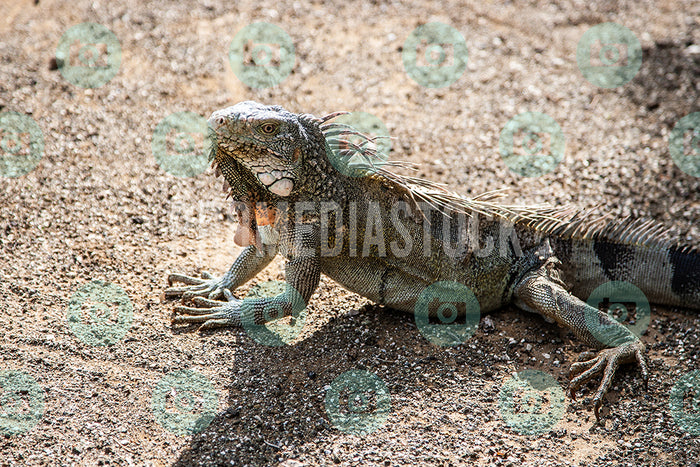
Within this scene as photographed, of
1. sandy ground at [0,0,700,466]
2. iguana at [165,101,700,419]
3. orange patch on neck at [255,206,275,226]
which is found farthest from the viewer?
orange patch on neck at [255,206,275,226]

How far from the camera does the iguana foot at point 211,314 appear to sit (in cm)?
535

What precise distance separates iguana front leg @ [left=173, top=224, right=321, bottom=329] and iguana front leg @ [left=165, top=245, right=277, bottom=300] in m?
0.25

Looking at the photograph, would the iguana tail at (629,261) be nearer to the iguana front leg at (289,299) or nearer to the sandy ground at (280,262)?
the sandy ground at (280,262)

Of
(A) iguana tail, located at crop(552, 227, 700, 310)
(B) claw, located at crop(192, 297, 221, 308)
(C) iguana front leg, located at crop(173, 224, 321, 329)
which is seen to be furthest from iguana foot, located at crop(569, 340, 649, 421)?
(B) claw, located at crop(192, 297, 221, 308)

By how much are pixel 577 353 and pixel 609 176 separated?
107 inches

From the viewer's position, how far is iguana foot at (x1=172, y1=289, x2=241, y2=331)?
17.5ft

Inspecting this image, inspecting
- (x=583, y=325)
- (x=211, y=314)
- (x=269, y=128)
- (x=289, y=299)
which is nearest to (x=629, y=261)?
(x=583, y=325)

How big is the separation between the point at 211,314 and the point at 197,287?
0.43 metres

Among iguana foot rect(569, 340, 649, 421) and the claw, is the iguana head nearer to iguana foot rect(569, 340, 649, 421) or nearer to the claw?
the claw

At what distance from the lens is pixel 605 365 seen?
16.9ft

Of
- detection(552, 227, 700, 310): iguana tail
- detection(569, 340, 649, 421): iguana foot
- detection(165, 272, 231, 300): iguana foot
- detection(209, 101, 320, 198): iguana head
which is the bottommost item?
detection(569, 340, 649, 421): iguana foot

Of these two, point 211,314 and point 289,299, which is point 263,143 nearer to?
point 289,299

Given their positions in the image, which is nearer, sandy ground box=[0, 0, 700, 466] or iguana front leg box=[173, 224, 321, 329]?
sandy ground box=[0, 0, 700, 466]

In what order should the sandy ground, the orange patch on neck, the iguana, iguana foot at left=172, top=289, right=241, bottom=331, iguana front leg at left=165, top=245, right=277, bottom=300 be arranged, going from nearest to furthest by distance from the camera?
the sandy ground
the iguana
the orange patch on neck
iguana foot at left=172, top=289, right=241, bottom=331
iguana front leg at left=165, top=245, right=277, bottom=300
